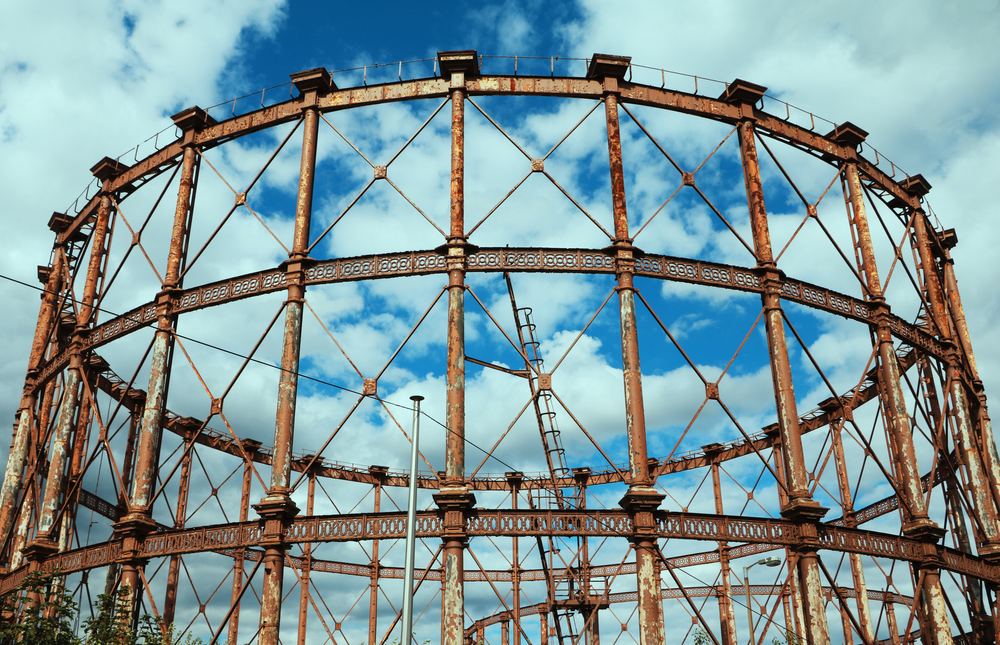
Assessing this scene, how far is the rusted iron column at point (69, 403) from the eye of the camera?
20344mm

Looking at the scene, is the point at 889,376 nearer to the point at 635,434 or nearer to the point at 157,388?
the point at 635,434

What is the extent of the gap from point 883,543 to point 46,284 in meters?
26.3

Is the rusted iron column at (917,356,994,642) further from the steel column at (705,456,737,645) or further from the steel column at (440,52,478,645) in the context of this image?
the steel column at (440,52,478,645)

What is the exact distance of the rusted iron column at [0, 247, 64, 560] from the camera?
2292 centimetres

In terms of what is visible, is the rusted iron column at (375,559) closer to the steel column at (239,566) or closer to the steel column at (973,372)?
the steel column at (239,566)

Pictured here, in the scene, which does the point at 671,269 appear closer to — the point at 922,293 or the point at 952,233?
the point at 922,293

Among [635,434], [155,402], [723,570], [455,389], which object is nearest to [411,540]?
[455,389]

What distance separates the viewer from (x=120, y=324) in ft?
69.6

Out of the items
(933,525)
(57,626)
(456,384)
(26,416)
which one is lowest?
(57,626)

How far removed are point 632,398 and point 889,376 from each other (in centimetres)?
795

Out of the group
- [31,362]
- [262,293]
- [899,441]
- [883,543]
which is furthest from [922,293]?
[31,362]

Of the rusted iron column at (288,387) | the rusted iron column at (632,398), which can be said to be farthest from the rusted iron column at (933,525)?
the rusted iron column at (288,387)

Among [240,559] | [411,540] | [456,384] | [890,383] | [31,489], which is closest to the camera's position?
[411,540]

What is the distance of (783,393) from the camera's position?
61.1 ft
